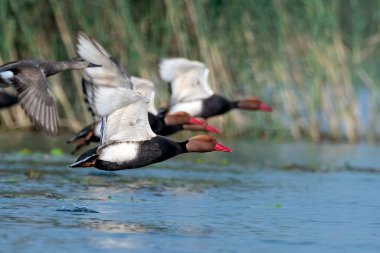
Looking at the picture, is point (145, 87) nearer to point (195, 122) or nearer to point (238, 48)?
point (195, 122)

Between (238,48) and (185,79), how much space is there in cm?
240

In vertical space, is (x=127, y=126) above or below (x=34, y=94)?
below

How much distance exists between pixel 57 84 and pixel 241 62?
9.38 ft

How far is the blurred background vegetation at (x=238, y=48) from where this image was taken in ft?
50.9

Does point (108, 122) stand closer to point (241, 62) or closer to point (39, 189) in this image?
point (39, 189)

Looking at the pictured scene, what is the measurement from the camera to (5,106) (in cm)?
1342

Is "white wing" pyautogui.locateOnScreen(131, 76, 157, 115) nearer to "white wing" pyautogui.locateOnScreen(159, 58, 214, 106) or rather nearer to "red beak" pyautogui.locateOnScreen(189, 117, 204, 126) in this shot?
"red beak" pyautogui.locateOnScreen(189, 117, 204, 126)

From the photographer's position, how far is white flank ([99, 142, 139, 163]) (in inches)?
380

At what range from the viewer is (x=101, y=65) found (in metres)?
10.2

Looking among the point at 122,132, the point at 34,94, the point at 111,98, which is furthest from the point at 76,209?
the point at 34,94

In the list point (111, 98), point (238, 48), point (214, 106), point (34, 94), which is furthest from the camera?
point (238, 48)

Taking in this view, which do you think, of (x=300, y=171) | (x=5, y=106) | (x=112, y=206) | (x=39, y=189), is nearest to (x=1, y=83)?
(x=39, y=189)

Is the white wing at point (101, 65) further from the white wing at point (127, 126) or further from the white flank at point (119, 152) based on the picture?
the white flank at point (119, 152)

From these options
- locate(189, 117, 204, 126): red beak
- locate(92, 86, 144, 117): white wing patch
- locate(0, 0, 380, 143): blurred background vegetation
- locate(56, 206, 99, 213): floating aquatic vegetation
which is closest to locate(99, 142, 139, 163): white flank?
locate(92, 86, 144, 117): white wing patch
